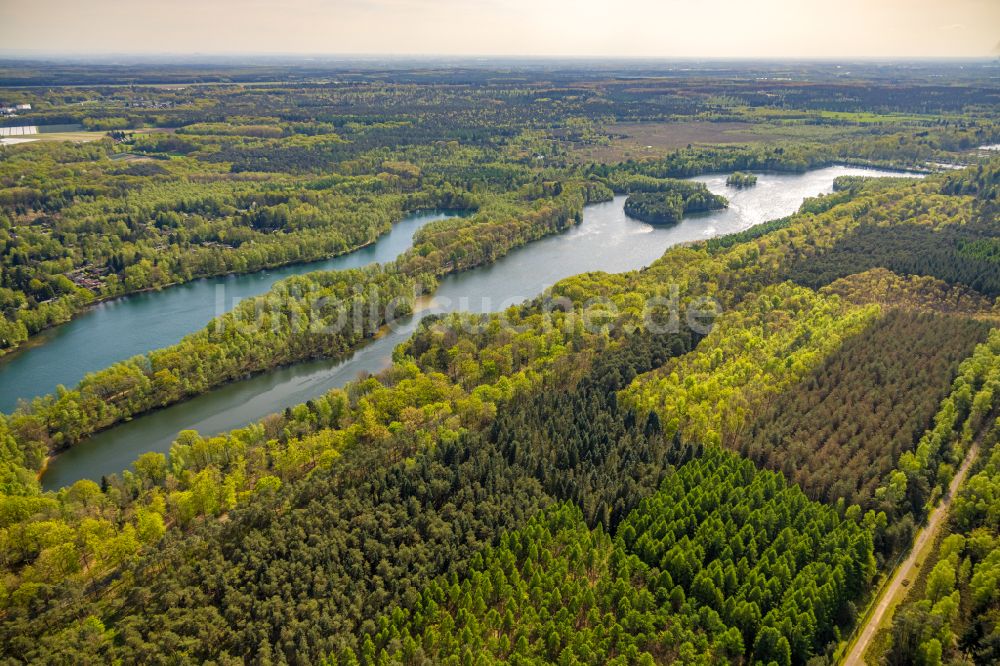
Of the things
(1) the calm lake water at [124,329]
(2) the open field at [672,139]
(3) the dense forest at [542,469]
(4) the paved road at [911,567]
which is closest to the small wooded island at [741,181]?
(2) the open field at [672,139]

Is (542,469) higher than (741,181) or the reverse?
the reverse

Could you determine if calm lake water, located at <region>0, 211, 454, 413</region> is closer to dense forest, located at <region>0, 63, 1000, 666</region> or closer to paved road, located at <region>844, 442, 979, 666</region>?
dense forest, located at <region>0, 63, 1000, 666</region>

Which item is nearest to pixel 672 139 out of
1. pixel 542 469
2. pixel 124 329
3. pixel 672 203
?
pixel 672 203

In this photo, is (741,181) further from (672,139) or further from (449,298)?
(449,298)

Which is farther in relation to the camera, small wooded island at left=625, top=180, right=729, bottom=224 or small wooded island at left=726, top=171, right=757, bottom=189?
small wooded island at left=726, top=171, right=757, bottom=189

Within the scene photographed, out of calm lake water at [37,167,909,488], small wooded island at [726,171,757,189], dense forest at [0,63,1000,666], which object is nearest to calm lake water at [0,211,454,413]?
calm lake water at [37,167,909,488]

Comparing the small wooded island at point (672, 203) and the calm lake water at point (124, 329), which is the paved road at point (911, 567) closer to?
the calm lake water at point (124, 329)
